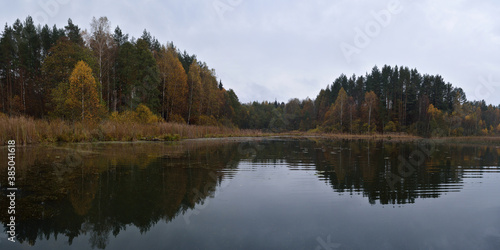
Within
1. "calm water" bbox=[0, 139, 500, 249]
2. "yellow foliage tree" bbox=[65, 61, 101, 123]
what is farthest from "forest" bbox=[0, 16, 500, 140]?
"calm water" bbox=[0, 139, 500, 249]

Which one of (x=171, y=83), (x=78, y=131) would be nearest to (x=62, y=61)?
(x=171, y=83)

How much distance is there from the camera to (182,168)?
927 centimetres

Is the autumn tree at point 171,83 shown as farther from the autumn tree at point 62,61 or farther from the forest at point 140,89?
the autumn tree at point 62,61

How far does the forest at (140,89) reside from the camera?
1212 inches

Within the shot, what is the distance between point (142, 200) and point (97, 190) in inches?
53.5

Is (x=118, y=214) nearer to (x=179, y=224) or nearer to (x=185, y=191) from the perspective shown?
(x=179, y=224)

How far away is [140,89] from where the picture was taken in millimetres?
41594

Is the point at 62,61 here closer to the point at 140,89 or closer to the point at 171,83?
the point at 140,89

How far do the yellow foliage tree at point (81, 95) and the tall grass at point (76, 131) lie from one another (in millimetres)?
4272

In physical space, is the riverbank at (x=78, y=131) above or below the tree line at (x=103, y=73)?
below

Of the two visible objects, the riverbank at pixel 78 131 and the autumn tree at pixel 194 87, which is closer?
the riverbank at pixel 78 131

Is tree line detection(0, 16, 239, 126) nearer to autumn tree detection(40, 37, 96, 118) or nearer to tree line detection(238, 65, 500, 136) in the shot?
autumn tree detection(40, 37, 96, 118)

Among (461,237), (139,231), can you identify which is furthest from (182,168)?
(461,237)

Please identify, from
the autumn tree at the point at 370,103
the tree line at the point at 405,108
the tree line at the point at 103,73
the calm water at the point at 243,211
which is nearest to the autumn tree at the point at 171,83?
the tree line at the point at 103,73
